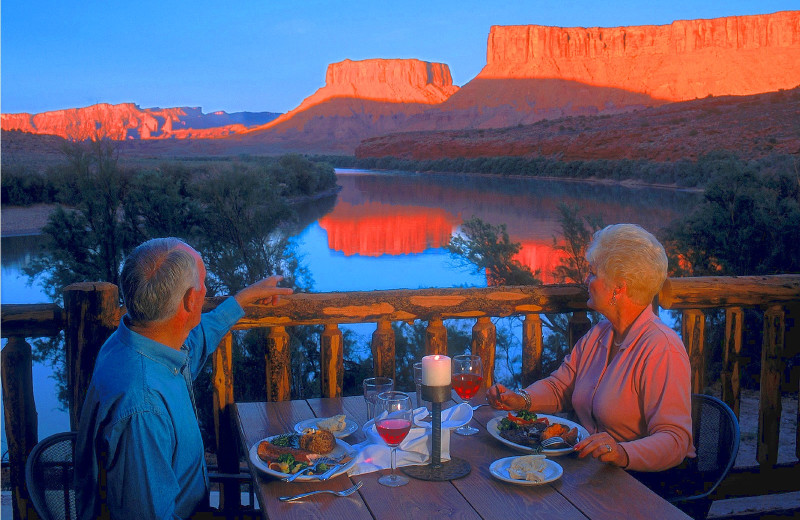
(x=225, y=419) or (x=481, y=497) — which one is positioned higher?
(x=481, y=497)

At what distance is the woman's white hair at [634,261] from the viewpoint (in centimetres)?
A: 199

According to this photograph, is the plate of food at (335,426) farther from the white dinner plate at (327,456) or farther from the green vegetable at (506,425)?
the green vegetable at (506,425)

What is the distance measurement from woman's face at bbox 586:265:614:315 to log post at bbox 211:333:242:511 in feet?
3.93

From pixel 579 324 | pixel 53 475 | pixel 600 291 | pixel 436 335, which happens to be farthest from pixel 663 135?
pixel 53 475

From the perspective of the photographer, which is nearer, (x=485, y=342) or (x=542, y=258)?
(x=485, y=342)

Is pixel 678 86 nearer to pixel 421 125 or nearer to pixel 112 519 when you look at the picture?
pixel 421 125

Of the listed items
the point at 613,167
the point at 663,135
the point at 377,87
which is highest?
the point at 377,87

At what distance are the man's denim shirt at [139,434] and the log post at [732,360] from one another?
1886 millimetres

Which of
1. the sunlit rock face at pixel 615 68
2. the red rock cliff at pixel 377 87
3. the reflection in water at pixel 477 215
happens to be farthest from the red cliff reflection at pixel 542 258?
the red rock cliff at pixel 377 87

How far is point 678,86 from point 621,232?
80175mm

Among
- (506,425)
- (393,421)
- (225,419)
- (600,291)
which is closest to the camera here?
(393,421)

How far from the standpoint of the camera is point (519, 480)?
4.97 ft

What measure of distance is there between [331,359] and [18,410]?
3.26 ft

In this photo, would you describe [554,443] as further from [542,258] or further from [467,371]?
[542,258]
